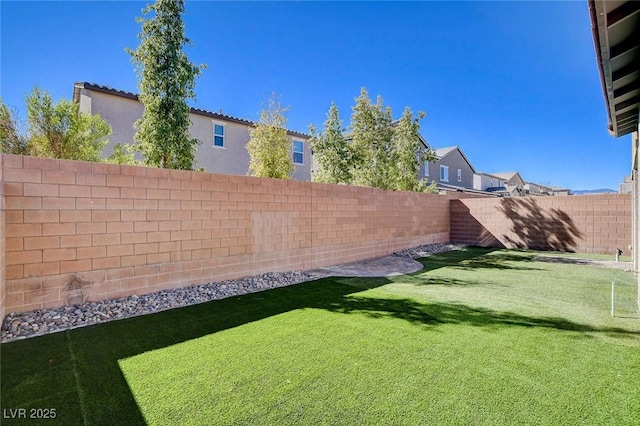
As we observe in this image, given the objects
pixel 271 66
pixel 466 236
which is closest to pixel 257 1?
pixel 271 66

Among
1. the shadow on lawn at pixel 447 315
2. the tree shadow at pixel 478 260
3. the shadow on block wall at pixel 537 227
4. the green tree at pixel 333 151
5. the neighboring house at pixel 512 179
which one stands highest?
the neighboring house at pixel 512 179

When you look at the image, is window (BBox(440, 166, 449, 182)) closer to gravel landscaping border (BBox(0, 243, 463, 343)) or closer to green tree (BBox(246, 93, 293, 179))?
green tree (BBox(246, 93, 293, 179))

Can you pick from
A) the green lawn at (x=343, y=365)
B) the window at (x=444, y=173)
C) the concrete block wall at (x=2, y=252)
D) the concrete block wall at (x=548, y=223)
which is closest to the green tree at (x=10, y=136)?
the concrete block wall at (x=2, y=252)

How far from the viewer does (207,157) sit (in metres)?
14.0

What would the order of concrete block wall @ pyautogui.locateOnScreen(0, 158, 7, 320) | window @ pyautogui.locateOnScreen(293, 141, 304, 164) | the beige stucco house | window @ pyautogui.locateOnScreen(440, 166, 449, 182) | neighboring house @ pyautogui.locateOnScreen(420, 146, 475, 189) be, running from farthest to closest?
window @ pyautogui.locateOnScreen(440, 166, 449, 182), neighboring house @ pyautogui.locateOnScreen(420, 146, 475, 189), window @ pyautogui.locateOnScreen(293, 141, 304, 164), concrete block wall @ pyautogui.locateOnScreen(0, 158, 7, 320), the beige stucco house

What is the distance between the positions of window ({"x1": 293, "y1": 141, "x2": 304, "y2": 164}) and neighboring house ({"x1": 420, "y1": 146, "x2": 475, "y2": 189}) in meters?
10.3

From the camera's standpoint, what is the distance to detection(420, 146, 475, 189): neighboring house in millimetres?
24117

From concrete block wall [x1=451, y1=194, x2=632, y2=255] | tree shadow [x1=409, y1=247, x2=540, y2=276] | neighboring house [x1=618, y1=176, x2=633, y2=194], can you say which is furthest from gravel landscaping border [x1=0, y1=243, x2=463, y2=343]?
neighboring house [x1=618, y1=176, x2=633, y2=194]

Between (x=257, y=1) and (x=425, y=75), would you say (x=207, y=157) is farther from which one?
(x=425, y=75)

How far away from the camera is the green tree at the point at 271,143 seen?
418 inches

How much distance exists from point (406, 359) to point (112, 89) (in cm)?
1307

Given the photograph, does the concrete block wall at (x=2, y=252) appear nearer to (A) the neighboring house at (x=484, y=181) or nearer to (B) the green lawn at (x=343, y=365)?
(B) the green lawn at (x=343, y=365)

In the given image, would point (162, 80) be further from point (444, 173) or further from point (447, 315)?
point (444, 173)

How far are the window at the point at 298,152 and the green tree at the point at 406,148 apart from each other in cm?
541
